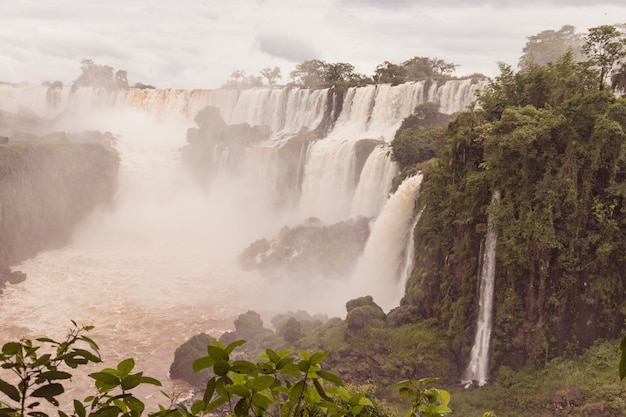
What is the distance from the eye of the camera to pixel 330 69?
2311 inches

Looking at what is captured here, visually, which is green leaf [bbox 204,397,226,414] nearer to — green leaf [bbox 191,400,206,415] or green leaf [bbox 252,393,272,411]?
green leaf [bbox 191,400,206,415]

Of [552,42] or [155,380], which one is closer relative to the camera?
[155,380]

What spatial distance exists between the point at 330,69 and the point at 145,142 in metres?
23.3

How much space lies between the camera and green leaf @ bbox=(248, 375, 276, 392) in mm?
2277

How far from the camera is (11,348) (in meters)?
2.29

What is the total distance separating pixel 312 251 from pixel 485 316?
1451 cm

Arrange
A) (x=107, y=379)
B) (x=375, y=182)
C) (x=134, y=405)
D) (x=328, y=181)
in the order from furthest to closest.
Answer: (x=328, y=181) → (x=375, y=182) → (x=134, y=405) → (x=107, y=379)

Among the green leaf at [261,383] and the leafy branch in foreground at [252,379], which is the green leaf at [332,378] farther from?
the green leaf at [261,383]

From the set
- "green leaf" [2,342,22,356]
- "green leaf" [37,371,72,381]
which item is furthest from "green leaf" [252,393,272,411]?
"green leaf" [2,342,22,356]

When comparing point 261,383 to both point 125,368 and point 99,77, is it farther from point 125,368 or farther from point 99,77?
point 99,77

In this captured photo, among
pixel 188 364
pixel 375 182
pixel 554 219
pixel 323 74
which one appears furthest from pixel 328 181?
pixel 323 74

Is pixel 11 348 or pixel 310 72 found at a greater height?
pixel 310 72

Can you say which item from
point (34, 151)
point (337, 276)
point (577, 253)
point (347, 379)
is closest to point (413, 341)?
point (347, 379)

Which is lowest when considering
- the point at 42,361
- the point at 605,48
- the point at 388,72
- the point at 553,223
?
the point at 42,361
